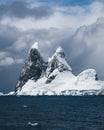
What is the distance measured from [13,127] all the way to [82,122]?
21.3 metres

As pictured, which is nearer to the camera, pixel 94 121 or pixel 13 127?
pixel 13 127

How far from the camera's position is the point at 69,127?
10781 cm

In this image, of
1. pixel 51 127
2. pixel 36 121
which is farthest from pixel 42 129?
pixel 36 121

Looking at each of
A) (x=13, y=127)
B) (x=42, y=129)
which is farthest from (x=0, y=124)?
(x=42, y=129)

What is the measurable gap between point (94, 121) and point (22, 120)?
67.6ft

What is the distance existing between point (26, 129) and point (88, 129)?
14901 millimetres

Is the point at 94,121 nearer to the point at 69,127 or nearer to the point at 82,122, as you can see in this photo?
the point at 82,122

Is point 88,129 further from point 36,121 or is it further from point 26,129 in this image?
point 36,121

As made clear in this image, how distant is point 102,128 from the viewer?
344ft

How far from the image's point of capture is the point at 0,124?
11419 cm

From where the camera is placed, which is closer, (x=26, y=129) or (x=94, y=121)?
(x=26, y=129)

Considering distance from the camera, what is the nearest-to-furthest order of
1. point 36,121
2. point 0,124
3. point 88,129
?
point 88,129 < point 0,124 < point 36,121

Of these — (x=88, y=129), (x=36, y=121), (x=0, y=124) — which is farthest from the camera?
(x=36, y=121)

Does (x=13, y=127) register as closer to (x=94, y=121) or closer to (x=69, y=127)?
(x=69, y=127)
